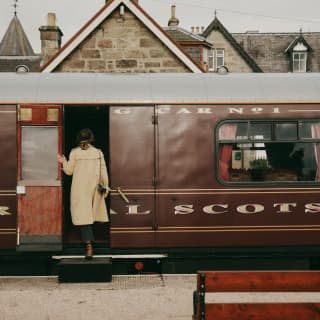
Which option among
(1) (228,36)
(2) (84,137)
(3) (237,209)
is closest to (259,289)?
(3) (237,209)

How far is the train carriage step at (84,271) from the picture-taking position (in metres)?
7.81

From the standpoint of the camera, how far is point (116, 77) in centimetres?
871

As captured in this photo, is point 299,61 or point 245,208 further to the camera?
point 299,61

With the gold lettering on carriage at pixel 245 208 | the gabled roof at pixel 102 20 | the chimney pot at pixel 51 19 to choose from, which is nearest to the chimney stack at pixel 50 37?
the chimney pot at pixel 51 19

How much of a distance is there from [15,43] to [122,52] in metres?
31.6

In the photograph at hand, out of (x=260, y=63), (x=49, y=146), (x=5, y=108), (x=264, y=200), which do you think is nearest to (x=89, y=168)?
(x=49, y=146)

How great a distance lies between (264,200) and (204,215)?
2.93 ft

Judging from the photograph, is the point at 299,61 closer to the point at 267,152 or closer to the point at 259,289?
the point at 267,152

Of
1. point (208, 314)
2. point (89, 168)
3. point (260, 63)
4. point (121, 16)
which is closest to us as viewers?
point (208, 314)

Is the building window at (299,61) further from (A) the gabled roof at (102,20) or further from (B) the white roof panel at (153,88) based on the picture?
(B) the white roof panel at (153,88)

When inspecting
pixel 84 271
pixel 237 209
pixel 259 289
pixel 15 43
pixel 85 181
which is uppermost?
pixel 15 43

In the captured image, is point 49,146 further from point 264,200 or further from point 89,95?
point 264,200

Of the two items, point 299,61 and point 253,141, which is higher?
point 299,61

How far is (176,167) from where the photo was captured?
8.29 metres
